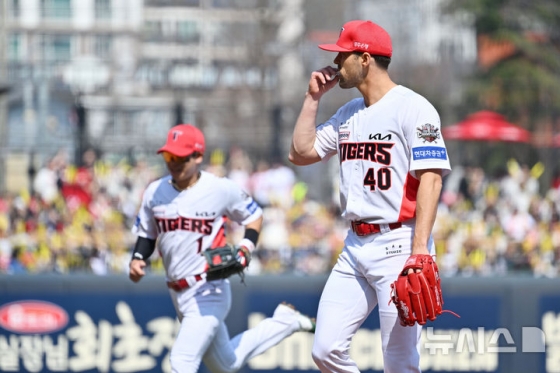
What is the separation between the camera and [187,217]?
24.1ft

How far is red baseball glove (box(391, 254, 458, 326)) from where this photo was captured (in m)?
5.30

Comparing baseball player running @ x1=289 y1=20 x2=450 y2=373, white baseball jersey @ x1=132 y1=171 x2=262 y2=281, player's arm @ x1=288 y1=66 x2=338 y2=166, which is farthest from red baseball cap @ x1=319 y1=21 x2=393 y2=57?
white baseball jersey @ x1=132 y1=171 x2=262 y2=281

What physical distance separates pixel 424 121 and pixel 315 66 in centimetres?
1726

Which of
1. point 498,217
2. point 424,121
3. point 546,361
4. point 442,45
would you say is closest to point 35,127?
point 498,217

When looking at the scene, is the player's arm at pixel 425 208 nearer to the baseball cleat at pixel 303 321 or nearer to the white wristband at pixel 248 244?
the white wristband at pixel 248 244

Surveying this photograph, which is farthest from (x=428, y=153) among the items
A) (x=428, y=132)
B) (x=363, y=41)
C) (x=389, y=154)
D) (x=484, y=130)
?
(x=484, y=130)

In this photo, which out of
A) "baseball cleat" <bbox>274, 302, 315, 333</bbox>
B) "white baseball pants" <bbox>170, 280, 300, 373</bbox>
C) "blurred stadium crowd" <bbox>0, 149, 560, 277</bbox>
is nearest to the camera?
"white baseball pants" <bbox>170, 280, 300, 373</bbox>

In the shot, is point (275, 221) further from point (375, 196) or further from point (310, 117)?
point (375, 196)

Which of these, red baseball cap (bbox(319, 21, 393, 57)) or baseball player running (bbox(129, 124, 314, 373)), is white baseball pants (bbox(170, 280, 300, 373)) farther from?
red baseball cap (bbox(319, 21, 393, 57))

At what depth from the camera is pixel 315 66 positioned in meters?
22.7

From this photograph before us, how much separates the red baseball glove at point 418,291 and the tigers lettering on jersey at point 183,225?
2.30 meters

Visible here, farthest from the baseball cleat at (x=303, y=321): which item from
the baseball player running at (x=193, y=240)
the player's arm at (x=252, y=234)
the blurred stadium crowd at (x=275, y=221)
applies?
the blurred stadium crowd at (x=275, y=221)

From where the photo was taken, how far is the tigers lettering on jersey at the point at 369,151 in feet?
18.5

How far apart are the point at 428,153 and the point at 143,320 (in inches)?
201
